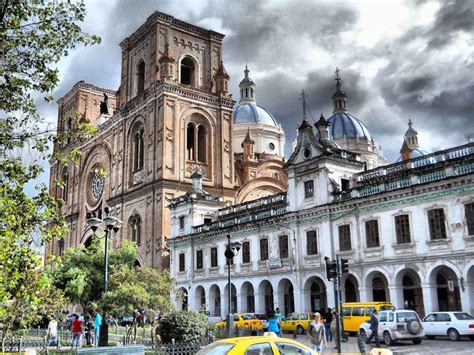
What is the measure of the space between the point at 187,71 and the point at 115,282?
32.8 m

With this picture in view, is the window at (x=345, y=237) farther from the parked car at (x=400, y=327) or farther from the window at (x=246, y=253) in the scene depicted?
the parked car at (x=400, y=327)

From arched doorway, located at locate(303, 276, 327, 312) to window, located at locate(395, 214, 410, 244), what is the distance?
21.4 feet

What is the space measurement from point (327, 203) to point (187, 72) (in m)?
28.9

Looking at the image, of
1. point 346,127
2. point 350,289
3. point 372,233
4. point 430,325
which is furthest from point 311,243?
point 346,127

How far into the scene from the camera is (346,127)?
67.5m

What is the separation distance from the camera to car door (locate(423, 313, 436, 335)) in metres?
22.4

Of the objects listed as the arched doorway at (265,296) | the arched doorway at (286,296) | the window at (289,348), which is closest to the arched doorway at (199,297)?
the arched doorway at (265,296)

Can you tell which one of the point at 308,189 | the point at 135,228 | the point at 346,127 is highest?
the point at 346,127

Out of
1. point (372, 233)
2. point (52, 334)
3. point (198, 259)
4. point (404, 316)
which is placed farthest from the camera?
point (198, 259)

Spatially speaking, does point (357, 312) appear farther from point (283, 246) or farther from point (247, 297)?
point (247, 297)

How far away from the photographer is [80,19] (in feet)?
40.3

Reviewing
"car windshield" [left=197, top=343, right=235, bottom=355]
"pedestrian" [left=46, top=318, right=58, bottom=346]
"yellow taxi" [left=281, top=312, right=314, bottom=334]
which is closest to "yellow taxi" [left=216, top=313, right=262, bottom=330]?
"yellow taxi" [left=281, top=312, right=314, bottom=334]

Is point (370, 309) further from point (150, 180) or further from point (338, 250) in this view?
point (150, 180)

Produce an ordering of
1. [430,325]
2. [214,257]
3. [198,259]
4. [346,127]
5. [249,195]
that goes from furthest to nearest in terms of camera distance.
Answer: [346,127], [249,195], [198,259], [214,257], [430,325]
